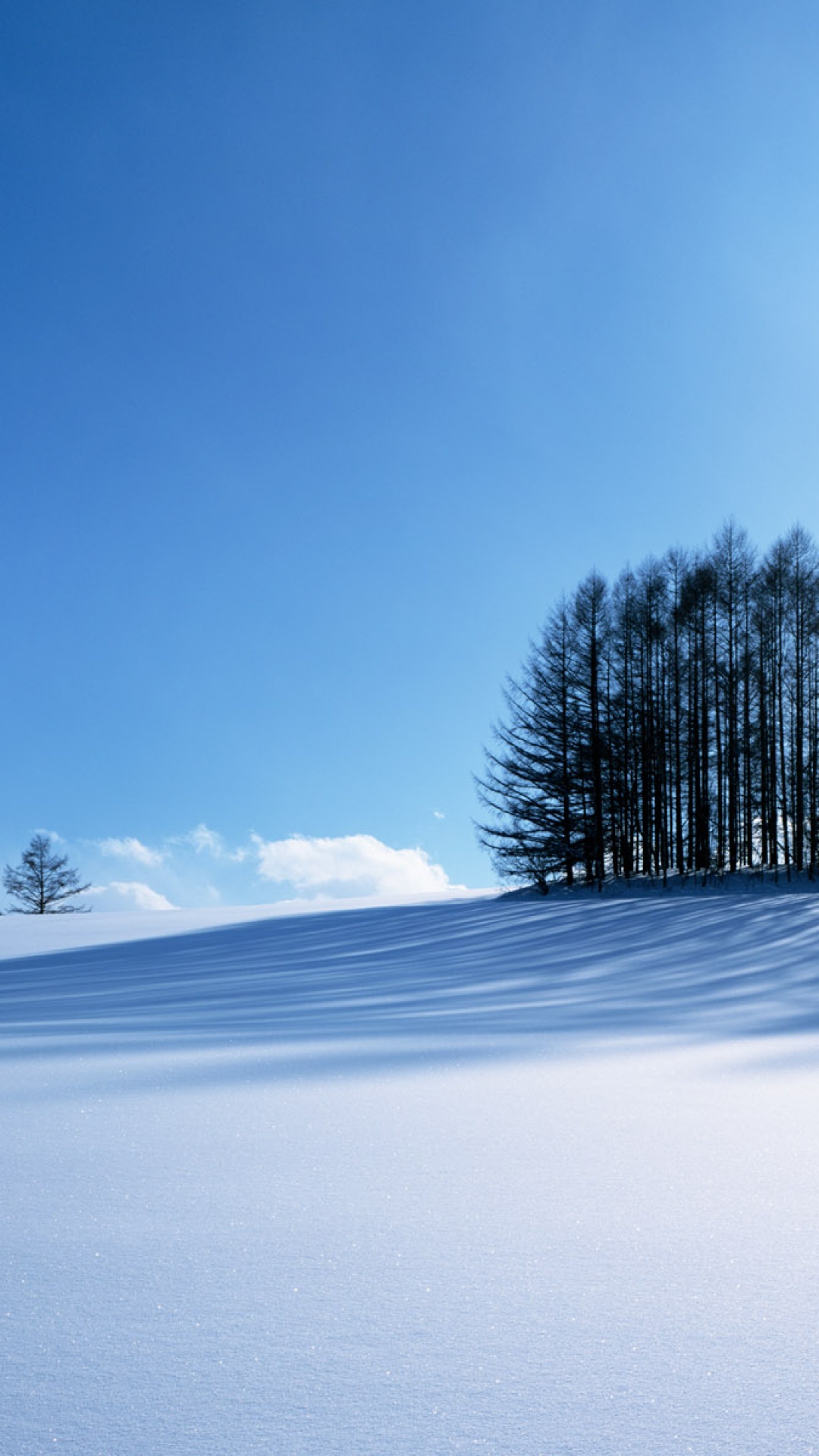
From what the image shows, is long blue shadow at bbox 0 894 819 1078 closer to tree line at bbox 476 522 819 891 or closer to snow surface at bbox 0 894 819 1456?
snow surface at bbox 0 894 819 1456

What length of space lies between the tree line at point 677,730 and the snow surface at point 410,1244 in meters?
15.7

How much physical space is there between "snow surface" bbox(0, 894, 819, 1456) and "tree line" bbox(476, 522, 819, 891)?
15.7 metres

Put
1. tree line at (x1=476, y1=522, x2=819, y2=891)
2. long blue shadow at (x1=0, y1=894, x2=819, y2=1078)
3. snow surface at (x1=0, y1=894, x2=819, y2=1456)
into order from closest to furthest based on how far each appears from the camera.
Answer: snow surface at (x1=0, y1=894, x2=819, y2=1456)
long blue shadow at (x1=0, y1=894, x2=819, y2=1078)
tree line at (x1=476, y1=522, x2=819, y2=891)

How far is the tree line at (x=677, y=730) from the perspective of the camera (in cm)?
1873

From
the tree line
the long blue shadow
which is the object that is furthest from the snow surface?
the tree line

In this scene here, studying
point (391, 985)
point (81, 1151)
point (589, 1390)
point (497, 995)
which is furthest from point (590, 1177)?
point (391, 985)

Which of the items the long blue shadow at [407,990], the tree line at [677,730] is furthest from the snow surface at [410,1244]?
the tree line at [677,730]

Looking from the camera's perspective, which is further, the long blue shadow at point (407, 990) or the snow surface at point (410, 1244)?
the long blue shadow at point (407, 990)

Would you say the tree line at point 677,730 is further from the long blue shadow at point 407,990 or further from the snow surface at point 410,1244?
the snow surface at point 410,1244

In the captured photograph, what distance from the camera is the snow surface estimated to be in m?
0.94

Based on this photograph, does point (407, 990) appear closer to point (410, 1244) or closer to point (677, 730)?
point (410, 1244)

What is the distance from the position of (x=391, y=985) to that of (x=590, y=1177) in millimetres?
4191

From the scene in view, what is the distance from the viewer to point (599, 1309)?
1166 millimetres

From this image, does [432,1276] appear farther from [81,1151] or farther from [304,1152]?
[81,1151]
